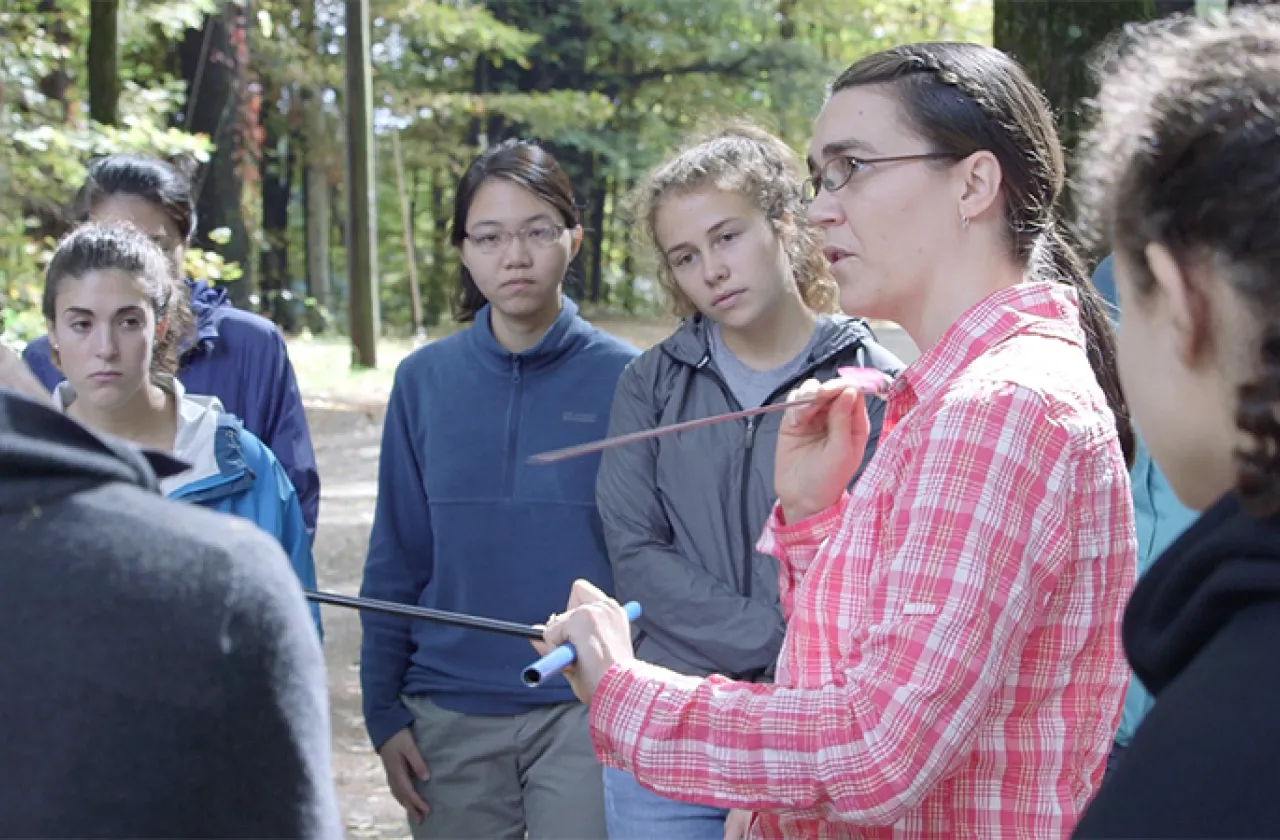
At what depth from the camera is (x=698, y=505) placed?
3.48m

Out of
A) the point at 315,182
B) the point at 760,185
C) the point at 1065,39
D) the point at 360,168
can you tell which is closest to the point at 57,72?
the point at 360,168

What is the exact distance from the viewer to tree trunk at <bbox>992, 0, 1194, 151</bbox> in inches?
254

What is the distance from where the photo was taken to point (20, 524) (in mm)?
1320

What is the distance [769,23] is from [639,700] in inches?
1425

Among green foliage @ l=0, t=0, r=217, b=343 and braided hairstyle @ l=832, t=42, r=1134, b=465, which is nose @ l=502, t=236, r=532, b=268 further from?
green foliage @ l=0, t=0, r=217, b=343

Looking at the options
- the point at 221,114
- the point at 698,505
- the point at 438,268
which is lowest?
the point at 438,268

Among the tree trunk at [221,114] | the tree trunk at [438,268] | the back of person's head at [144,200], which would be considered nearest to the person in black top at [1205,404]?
the back of person's head at [144,200]

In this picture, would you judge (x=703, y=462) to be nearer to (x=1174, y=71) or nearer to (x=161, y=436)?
(x=161, y=436)

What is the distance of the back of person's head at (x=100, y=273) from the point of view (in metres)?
3.82

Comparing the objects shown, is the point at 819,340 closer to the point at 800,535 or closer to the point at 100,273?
the point at 800,535

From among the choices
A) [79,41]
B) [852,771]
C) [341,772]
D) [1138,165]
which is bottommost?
[341,772]

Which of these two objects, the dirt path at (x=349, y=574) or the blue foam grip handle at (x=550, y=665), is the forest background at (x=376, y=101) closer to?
the dirt path at (x=349, y=574)

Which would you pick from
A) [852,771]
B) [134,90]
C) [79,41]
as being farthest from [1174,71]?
[79,41]

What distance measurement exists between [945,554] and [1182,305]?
0.57m
